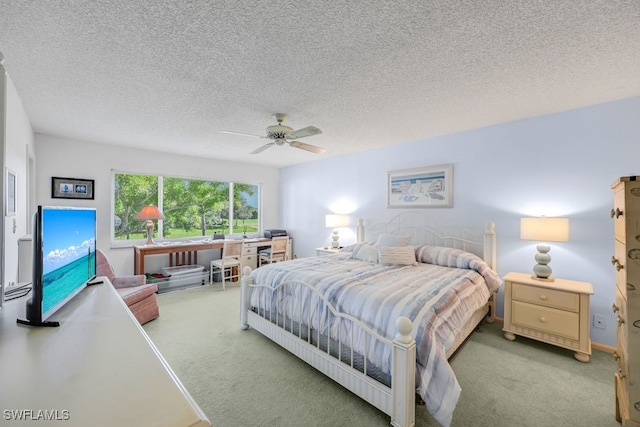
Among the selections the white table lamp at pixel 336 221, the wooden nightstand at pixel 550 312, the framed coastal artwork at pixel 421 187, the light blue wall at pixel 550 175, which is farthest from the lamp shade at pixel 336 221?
the wooden nightstand at pixel 550 312

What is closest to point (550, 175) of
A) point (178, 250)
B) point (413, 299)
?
point (413, 299)

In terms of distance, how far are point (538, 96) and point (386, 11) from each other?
1.95m

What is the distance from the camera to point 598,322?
2.68 m

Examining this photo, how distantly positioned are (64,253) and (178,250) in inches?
139

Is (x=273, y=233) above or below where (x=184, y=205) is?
below

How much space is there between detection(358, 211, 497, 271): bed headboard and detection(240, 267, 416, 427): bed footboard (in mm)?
2168

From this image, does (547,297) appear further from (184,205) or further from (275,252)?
(184,205)

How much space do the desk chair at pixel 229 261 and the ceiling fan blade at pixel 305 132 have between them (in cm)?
259

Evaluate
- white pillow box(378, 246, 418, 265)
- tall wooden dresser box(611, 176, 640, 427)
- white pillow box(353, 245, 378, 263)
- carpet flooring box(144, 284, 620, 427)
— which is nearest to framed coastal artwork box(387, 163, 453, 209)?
white pillow box(378, 246, 418, 265)

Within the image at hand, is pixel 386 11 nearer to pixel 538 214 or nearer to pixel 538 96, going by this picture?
pixel 538 96

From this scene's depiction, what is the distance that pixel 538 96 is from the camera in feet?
8.21

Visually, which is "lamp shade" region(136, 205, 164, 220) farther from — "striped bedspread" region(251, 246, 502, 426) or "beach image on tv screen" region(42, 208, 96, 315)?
"beach image on tv screen" region(42, 208, 96, 315)

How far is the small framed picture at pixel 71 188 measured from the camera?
3850 millimetres

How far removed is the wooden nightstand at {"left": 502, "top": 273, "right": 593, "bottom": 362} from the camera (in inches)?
95.0
